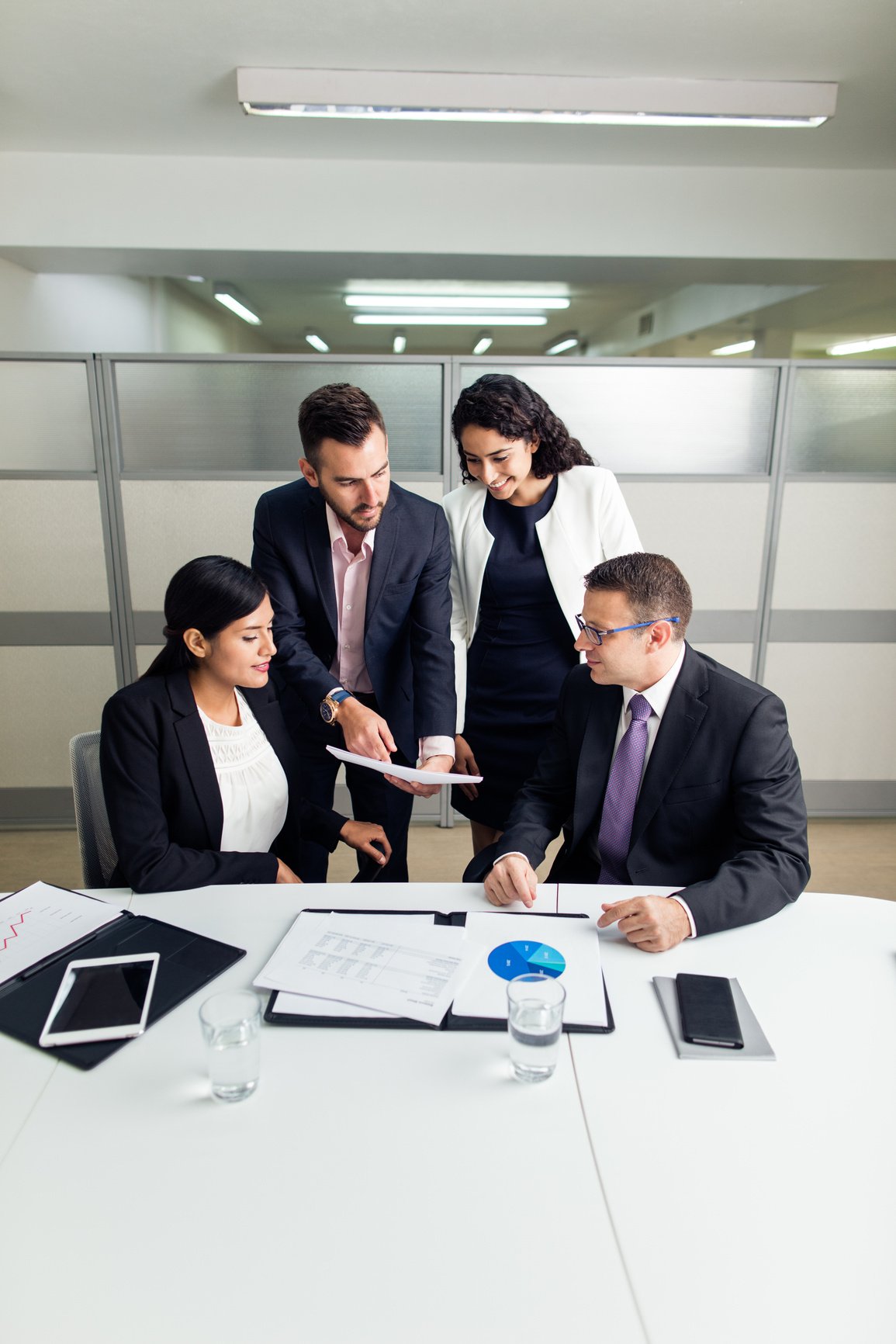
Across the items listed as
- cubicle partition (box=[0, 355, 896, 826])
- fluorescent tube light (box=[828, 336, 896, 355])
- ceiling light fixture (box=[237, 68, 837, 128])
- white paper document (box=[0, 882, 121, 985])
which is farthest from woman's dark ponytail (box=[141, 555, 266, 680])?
fluorescent tube light (box=[828, 336, 896, 355])

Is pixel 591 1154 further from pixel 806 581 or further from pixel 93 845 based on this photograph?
pixel 806 581

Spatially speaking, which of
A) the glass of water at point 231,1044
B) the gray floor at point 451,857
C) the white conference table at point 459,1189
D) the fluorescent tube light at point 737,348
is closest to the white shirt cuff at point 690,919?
the white conference table at point 459,1189

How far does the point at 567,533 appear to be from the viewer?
1.99 m

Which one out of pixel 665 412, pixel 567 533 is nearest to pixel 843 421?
pixel 665 412

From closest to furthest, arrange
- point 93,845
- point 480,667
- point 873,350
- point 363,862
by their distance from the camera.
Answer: point 93,845 < point 363,862 < point 480,667 < point 873,350

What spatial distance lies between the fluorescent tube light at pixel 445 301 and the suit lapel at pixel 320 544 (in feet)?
15.5

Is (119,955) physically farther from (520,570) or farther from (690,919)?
(520,570)

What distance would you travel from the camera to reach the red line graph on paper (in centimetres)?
126

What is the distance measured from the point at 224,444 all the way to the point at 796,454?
8.05ft

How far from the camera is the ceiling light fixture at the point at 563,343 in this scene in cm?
754

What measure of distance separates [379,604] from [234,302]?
17.7 feet

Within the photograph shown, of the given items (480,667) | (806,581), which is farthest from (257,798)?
(806,581)

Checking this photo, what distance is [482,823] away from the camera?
2197 mm

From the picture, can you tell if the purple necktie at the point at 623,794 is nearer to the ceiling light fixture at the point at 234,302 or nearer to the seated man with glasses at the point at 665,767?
the seated man with glasses at the point at 665,767
